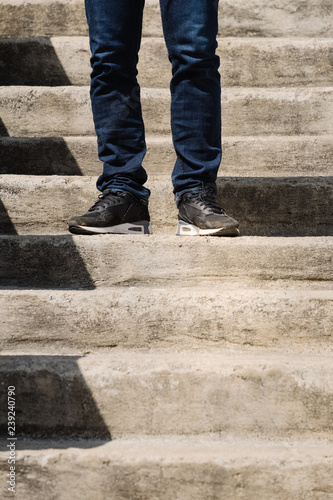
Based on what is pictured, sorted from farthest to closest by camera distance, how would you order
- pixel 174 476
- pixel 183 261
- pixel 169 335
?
pixel 183 261
pixel 169 335
pixel 174 476

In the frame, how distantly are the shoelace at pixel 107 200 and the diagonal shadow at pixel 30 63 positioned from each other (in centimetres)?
102

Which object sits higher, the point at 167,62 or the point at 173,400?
the point at 167,62

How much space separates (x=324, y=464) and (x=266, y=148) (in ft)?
4.24

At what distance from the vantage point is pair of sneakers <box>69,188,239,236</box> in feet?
5.68

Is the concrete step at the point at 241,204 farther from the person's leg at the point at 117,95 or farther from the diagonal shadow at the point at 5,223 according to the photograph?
the person's leg at the point at 117,95

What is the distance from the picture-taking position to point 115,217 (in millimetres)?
1812

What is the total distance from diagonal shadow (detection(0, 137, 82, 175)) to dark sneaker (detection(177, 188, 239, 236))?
585 mm

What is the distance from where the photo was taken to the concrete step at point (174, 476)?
1.15 meters

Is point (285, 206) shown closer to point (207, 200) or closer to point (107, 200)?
point (207, 200)

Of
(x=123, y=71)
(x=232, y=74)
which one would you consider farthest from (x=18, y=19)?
(x=123, y=71)

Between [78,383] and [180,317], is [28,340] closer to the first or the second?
[78,383]

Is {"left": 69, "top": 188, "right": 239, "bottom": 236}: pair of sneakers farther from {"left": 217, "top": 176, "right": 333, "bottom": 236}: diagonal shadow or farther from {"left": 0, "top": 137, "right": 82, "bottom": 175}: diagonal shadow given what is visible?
{"left": 0, "top": 137, "right": 82, "bottom": 175}: diagonal shadow

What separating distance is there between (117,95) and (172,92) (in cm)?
18

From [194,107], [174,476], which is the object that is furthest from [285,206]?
[174,476]
